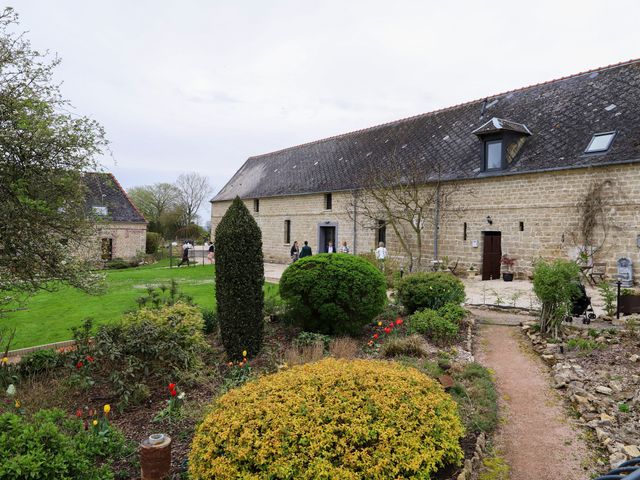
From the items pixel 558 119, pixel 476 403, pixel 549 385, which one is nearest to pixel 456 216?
pixel 558 119

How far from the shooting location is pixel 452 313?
8.64m

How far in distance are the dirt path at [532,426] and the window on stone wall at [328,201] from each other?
53.4 feet

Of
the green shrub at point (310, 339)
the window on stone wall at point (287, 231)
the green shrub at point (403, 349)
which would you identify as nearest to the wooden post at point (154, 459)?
the green shrub at point (310, 339)

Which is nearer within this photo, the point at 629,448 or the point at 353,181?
the point at 629,448

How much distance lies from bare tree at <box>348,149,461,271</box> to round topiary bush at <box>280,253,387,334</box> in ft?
29.9

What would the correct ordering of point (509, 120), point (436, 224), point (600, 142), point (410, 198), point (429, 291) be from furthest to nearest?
point (410, 198) → point (436, 224) → point (509, 120) → point (600, 142) → point (429, 291)

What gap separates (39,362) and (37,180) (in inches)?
101

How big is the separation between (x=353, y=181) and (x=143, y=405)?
17569mm

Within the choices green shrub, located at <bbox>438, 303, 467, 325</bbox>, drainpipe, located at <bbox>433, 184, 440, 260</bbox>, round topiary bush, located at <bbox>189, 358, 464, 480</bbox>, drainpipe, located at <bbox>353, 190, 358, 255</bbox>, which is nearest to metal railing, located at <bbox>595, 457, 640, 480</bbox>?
round topiary bush, located at <bbox>189, 358, 464, 480</bbox>

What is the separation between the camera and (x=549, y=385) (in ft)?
20.0

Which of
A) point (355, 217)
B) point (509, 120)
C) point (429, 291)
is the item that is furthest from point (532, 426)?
point (355, 217)

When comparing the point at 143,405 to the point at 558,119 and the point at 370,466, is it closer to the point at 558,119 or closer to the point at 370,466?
the point at 370,466

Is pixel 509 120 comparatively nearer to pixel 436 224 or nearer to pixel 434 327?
pixel 436 224

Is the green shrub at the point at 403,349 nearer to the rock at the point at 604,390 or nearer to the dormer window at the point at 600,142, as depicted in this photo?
the rock at the point at 604,390
